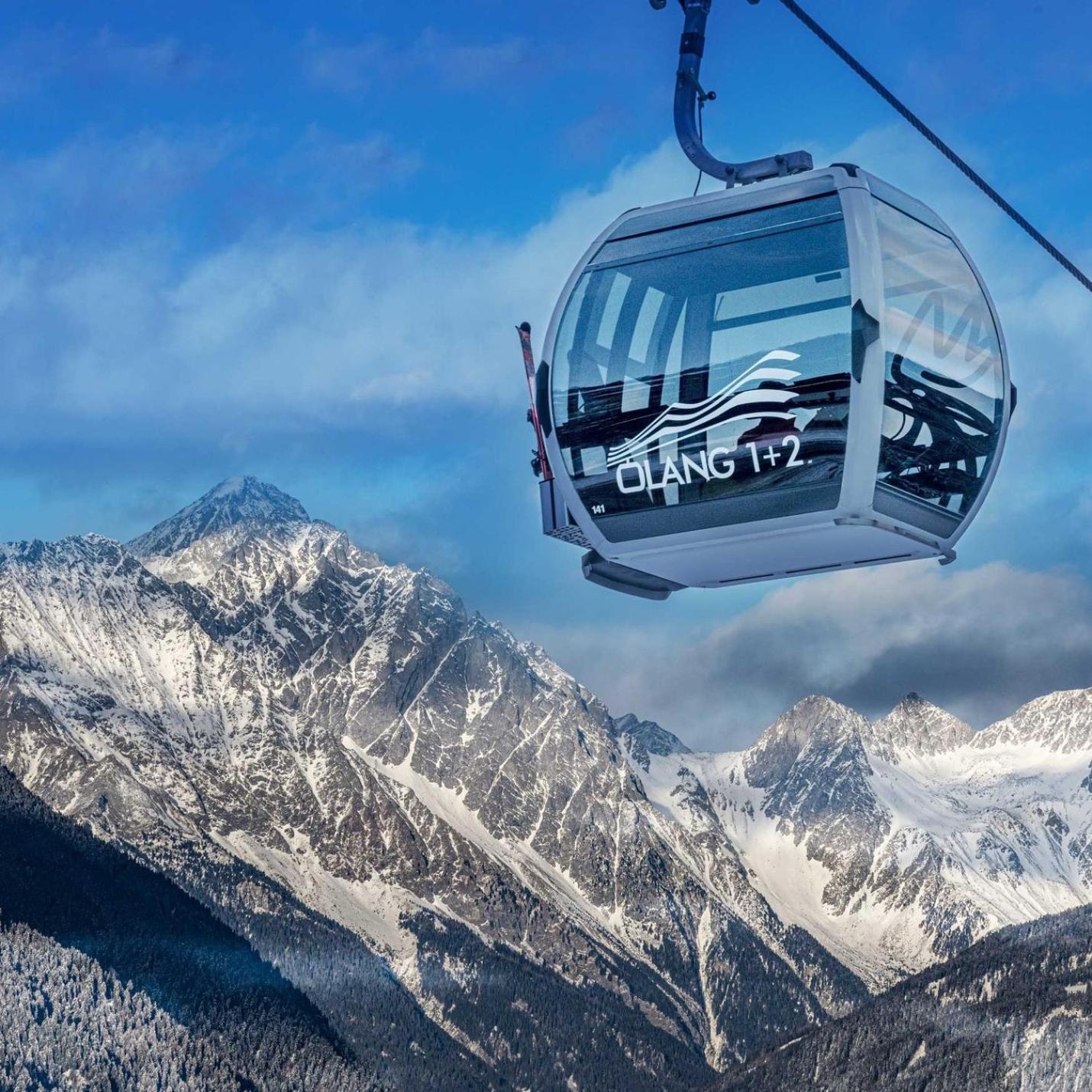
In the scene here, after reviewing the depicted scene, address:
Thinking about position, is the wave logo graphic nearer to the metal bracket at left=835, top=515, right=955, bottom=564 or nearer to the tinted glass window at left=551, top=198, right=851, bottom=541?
the tinted glass window at left=551, top=198, right=851, bottom=541

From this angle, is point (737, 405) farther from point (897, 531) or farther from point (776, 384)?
point (897, 531)

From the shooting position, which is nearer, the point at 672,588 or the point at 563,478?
the point at 563,478

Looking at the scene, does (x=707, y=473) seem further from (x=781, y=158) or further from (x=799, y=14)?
(x=799, y=14)

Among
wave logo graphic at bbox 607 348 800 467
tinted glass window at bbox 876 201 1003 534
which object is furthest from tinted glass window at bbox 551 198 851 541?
tinted glass window at bbox 876 201 1003 534

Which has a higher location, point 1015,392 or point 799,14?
point 799,14

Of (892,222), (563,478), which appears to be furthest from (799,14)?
(563,478)

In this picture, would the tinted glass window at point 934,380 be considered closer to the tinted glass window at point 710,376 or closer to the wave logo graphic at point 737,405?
the tinted glass window at point 710,376

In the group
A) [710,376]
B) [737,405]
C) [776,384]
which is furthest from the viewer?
[710,376]

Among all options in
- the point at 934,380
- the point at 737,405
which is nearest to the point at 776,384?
the point at 737,405
